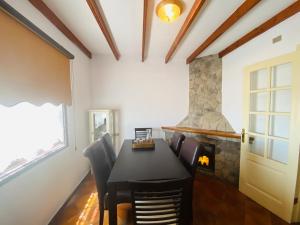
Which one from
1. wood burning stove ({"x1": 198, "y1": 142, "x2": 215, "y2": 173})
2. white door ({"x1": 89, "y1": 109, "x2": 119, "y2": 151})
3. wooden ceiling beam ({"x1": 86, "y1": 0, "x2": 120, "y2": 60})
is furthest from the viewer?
white door ({"x1": 89, "y1": 109, "x2": 119, "y2": 151})

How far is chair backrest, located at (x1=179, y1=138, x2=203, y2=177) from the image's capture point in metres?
1.55

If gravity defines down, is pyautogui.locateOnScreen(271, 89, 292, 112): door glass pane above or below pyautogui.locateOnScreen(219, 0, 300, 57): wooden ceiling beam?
below

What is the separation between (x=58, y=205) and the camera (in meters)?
2.04

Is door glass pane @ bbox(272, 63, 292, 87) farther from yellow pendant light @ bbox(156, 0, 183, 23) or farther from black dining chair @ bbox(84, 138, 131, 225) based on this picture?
black dining chair @ bbox(84, 138, 131, 225)

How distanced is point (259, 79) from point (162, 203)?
7.10 ft

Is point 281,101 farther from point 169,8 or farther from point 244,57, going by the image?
point 169,8

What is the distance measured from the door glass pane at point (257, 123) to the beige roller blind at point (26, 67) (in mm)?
2728

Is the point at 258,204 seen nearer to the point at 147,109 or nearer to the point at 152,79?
the point at 147,109

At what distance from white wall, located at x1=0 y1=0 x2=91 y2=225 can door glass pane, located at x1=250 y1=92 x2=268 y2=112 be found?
2.79 meters

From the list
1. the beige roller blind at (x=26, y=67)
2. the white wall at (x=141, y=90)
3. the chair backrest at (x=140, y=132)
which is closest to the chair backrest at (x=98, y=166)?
the beige roller blind at (x=26, y=67)

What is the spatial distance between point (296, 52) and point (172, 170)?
186 cm

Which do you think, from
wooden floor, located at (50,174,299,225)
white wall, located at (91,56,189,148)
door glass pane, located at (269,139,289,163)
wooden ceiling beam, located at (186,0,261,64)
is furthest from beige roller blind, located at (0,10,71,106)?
door glass pane, located at (269,139,289,163)

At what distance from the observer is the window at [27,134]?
4.44ft

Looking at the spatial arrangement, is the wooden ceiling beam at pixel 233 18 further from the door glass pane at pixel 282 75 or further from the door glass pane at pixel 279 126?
the door glass pane at pixel 279 126
